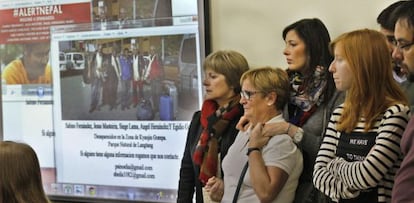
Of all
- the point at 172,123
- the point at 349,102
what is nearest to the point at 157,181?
the point at 172,123

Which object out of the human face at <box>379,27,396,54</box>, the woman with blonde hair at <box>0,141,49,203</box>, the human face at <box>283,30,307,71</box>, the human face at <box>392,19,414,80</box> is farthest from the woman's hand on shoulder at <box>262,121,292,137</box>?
the woman with blonde hair at <box>0,141,49,203</box>

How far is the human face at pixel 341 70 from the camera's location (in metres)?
1.84

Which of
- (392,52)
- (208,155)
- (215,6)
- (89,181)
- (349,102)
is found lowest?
(89,181)

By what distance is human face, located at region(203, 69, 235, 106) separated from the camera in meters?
2.51

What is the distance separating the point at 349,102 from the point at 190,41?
1.38 meters

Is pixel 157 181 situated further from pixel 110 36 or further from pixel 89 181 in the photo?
pixel 110 36

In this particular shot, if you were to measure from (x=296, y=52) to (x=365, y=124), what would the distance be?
1.87 feet

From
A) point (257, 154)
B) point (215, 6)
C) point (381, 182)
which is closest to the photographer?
point (381, 182)

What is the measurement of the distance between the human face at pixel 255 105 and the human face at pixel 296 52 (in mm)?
206

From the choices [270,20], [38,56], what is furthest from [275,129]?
[38,56]

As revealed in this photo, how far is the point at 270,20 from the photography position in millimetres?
2852

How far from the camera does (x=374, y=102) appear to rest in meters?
1.79

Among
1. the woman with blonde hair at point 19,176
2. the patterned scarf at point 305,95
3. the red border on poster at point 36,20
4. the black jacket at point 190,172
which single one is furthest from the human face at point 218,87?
the red border on poster at point 36,20

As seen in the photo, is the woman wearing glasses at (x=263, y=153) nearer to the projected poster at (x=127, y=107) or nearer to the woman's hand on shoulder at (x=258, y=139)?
the woman's hand on shoulder at (x=258, y=139)
